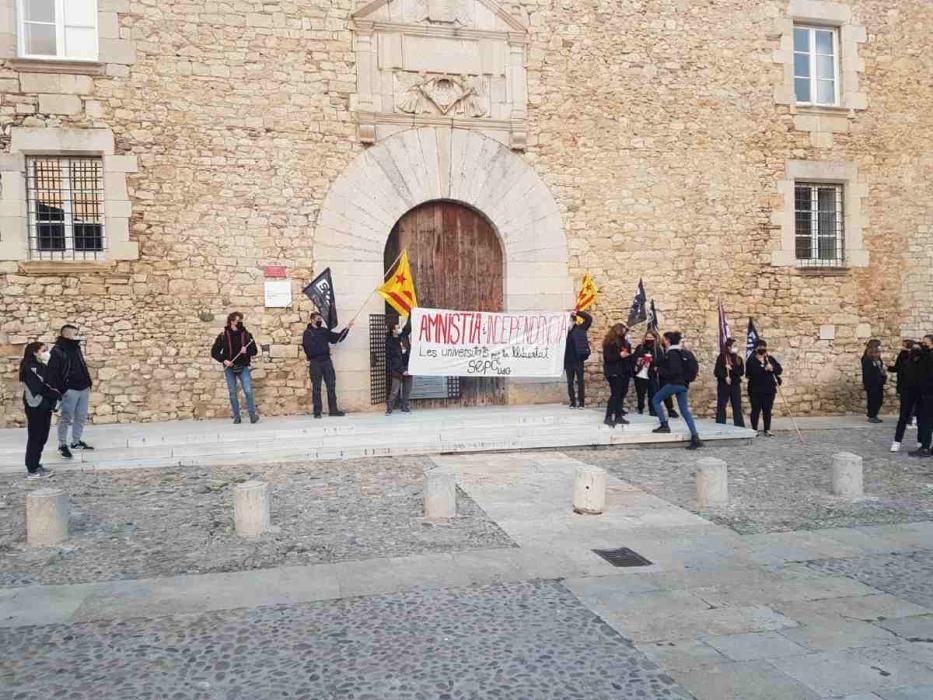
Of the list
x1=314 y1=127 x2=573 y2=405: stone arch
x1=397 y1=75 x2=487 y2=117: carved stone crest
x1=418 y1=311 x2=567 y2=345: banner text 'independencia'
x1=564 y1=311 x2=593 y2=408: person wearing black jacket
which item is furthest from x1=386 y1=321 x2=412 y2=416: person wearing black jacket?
x1=397 y1=75 x2=487 y2=117: carved stone crest

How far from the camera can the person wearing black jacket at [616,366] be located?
10.2 meters

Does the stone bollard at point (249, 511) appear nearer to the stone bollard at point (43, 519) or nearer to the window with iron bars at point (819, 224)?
the stone bollard at point (43, 519)

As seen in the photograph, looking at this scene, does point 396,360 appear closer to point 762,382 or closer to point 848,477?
point 762,382

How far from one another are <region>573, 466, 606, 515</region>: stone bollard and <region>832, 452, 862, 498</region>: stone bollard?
2.52m

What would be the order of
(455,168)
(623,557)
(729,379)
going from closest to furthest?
(623,557), (729,379), (455,168)

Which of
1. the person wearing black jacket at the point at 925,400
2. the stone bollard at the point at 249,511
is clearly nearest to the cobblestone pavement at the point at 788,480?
the person wearing black jacket at the point at 925,400

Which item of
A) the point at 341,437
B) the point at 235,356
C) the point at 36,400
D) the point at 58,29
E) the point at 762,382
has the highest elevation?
the point at 58,29

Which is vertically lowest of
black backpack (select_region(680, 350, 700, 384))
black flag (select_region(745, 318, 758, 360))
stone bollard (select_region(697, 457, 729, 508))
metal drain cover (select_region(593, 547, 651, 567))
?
metal drain cover (select_region(593, 547, 651, 567))

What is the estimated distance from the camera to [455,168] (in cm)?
1214

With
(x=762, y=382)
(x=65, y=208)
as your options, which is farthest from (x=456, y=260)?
(x=65, y=208)

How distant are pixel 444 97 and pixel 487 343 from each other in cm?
412

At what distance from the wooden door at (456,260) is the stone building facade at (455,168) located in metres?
0.28

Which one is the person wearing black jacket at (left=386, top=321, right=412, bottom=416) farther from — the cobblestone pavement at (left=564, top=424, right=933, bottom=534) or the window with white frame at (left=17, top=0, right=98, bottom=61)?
the window with white frame at (left=17, top=0, right=98, bottom=61)

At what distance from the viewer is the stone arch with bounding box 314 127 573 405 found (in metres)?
11.7
